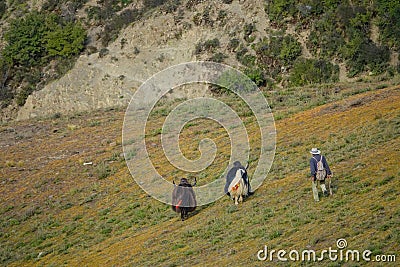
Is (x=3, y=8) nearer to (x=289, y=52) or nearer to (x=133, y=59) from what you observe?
(x=133, y=59)

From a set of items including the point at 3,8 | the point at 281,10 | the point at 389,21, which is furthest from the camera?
the point at 3,8

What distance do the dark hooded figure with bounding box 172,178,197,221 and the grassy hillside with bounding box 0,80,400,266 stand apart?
25cm

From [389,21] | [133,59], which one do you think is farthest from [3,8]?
[389,21]

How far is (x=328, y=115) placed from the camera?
26.2 meters

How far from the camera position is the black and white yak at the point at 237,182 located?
19.0m

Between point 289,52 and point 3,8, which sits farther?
point 3,8

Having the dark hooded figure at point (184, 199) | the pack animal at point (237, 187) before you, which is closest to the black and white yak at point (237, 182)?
the pack animal at point (237, 187)

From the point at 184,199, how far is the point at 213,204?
1002 millimetres

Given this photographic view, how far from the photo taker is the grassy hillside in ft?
52.6

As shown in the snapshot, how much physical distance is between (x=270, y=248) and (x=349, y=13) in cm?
3582

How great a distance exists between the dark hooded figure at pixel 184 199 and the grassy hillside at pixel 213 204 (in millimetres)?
245

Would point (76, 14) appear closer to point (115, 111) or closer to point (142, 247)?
point (115, 111)

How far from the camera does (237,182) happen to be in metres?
19.1

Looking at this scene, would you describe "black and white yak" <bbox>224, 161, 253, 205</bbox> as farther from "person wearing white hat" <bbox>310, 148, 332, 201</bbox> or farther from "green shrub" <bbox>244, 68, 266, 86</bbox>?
"green shrub" <bbox>244, 68, 266, 86</bbox>
